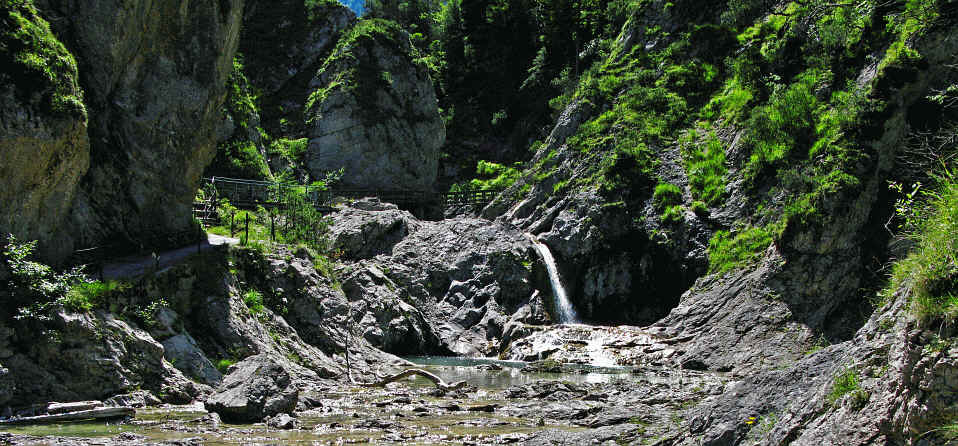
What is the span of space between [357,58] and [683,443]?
47653 mm

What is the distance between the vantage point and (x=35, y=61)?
13.4m

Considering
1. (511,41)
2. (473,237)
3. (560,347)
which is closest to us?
(560,347)

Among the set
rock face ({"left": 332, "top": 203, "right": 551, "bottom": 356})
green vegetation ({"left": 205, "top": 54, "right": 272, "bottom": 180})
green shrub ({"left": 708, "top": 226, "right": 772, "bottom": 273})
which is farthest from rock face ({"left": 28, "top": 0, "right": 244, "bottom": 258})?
green shrub ({"left": 708, "top": 226, "right": 772, "bottom": 273})

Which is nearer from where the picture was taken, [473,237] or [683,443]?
[683,443]

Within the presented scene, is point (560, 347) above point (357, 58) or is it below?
below

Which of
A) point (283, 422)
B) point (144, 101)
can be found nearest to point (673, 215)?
point (144, 101)

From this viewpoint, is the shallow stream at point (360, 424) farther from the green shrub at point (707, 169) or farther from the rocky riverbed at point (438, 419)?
the green shrub at point (707, 169)

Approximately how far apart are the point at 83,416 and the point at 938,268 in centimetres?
1211

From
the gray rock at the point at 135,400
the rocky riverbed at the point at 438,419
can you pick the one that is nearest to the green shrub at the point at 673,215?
the rocky riverbed at the point at 438,419

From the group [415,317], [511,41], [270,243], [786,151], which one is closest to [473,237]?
[415,317]

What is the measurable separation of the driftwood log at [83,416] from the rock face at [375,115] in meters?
36.6

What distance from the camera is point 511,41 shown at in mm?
64250

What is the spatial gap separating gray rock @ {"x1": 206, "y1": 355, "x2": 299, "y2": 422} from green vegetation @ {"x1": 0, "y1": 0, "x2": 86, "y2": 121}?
270 inches

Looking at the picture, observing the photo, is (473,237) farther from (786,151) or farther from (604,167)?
(786,151)
